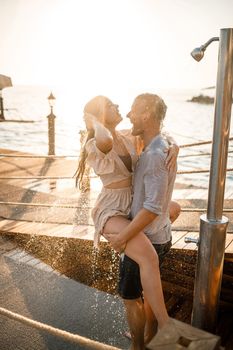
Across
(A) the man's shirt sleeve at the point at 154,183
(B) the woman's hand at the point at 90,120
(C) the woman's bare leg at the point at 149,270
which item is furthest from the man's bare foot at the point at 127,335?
(B) the woman's hand at the point at 90,120

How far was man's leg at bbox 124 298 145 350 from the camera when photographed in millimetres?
2533

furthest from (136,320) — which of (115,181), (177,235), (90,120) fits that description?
(177,235)

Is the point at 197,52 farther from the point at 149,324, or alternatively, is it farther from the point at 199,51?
the point at 149,324

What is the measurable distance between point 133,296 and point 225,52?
1.76 meters

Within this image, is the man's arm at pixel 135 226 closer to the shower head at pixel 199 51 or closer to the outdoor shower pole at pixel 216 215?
the outdoor shower pole at pixel 216 215

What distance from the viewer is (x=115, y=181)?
8.12 feet

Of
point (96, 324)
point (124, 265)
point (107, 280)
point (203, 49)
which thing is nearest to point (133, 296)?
point (124, 265)

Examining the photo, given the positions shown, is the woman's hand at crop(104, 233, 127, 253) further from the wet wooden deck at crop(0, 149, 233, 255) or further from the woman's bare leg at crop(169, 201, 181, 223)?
the wet wooden deck at crop(0, 149, 233, 255)

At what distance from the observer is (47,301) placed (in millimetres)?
3402

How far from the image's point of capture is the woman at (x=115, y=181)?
2.28 m

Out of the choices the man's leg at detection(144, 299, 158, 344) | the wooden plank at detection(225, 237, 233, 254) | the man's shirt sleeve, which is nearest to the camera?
the man's shirt sleeve

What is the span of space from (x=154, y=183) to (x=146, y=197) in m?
0.11

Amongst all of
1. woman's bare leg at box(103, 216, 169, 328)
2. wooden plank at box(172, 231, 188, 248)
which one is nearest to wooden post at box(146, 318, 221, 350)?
woman's bare leg at box(103, 216, 169, 328)

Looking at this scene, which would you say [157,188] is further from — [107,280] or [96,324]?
[107,280]
